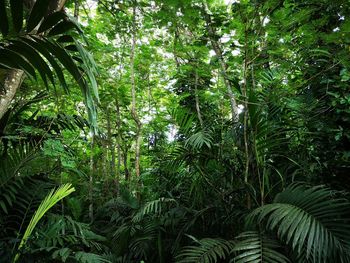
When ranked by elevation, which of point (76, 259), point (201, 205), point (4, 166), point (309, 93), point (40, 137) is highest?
point (309, 93)

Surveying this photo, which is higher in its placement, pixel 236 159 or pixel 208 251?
pixel 236 159

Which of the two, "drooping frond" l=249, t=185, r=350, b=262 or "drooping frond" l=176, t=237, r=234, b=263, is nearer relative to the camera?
"drooping frond" l=249, t=185, r=350, b=262

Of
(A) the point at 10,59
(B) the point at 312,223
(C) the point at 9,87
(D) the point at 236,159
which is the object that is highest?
(C) the point at 9,87

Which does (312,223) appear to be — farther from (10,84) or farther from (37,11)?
(10,84)

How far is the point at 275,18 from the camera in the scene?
2.16m

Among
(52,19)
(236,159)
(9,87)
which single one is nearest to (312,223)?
(236,159)

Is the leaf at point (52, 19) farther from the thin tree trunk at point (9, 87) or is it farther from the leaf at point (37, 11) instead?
the thin tree trunk at point (9, 87)

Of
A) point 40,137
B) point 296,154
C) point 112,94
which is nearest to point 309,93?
point 296,154

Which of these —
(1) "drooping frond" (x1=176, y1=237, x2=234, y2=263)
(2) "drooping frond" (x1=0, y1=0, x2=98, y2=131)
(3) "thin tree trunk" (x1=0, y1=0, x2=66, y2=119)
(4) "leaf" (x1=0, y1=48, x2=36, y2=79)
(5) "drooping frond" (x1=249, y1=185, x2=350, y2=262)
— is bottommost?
(1) "drooping frond" (x1=176, y1=237, x2=234, y2=263)

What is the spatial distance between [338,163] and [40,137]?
10.2 ft

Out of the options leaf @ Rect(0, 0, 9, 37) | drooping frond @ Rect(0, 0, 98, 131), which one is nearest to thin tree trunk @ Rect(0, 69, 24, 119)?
drooping frond @ Rect(0, 0, 98, 131)

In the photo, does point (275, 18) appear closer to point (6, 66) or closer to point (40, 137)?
point (6, 66)

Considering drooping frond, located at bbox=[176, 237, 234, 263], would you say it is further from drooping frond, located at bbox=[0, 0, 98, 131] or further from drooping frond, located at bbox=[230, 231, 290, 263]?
drooping frond, located at bbox=[0, 0, 98, 131]

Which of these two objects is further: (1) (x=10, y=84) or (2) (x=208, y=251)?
(2) (x=208, y=251)
